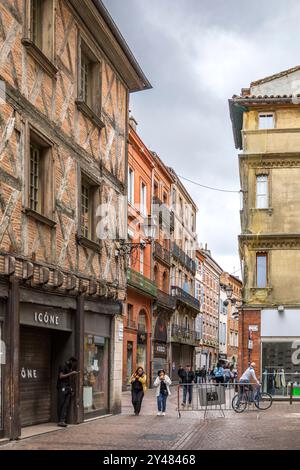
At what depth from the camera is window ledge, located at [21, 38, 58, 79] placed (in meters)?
14.5

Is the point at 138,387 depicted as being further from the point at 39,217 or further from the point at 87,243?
the point at 39,217

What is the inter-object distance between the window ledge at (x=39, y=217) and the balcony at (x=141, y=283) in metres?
22.1

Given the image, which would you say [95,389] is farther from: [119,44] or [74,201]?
[119,44]

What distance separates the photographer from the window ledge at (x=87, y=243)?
58.9ft

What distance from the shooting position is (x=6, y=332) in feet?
44.9

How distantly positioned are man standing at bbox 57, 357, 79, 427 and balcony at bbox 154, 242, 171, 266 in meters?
30.6

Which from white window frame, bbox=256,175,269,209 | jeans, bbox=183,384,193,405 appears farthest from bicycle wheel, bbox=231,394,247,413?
white window frame, bbox=256,175,269,209

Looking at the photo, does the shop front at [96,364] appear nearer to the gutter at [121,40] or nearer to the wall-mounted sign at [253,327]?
the gutter at [121,40]

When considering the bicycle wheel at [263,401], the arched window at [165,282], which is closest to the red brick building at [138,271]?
the arched window at [165,282]

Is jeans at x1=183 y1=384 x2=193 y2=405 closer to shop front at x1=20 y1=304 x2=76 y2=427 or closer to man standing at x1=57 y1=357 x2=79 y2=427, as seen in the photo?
shop front at x1=20 y1=304 x2=76 y2=427

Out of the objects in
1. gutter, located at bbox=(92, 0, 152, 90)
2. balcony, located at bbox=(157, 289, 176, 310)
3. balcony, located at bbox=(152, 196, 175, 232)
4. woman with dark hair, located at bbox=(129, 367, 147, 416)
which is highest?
gutter, located at bbox=(92, 0, 152, 90)

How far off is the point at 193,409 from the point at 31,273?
36.5ft

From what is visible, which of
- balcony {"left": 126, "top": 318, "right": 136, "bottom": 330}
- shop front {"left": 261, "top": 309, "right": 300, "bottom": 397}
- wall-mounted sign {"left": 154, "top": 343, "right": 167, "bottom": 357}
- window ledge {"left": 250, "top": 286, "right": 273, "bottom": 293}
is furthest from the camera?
wall-mounted sign {"left": 154, "top": 343, "right": 167, "bottom": 357}

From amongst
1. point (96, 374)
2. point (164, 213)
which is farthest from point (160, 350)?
point (96, 374)
